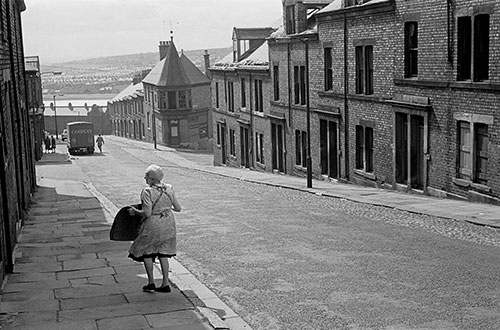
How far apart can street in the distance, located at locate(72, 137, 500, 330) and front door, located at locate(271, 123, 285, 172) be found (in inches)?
717

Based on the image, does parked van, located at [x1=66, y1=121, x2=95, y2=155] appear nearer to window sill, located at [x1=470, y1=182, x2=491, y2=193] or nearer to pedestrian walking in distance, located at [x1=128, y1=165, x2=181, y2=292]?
window sill, located at [x1=470, y1=182, x2=491, y2=193]

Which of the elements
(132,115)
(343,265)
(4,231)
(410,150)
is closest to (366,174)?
(410,150)

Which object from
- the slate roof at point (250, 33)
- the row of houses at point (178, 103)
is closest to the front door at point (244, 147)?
the slate roof at point (250, 33)

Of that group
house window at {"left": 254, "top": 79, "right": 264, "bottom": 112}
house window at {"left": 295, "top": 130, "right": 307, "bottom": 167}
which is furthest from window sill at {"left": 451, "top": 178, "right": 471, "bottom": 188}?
house window at {"left": 254, "top": 79, "right": 264, "bottom": 112}

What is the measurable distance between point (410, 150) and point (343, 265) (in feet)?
46.2

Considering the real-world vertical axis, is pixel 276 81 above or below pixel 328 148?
above

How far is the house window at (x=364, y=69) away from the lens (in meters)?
29.4

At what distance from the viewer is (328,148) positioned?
1329 inches

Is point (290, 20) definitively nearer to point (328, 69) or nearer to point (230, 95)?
point (328, 69)

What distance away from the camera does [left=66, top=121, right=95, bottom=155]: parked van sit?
6775 centimetres

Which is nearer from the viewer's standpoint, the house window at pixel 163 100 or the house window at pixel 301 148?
the house window at pixel 301 148

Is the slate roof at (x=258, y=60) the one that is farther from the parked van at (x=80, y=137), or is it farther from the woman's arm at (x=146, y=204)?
the woman's arm at (x=146, y=204)

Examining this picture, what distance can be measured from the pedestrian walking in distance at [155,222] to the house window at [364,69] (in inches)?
790

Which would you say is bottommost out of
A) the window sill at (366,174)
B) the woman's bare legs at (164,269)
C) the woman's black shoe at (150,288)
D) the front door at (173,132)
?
the front door at (173,132)
